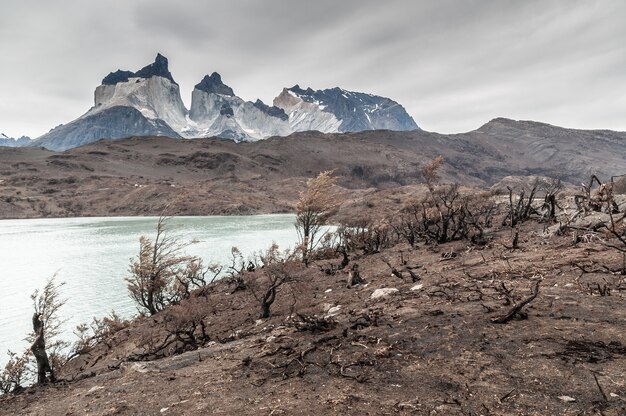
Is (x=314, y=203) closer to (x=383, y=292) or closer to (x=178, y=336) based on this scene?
(x=383, y=292)

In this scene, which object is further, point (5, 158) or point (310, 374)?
point (5, 158)

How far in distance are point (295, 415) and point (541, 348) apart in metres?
4.27

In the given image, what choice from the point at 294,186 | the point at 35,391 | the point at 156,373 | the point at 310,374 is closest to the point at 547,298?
the point at 310,374

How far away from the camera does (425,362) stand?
6.89 meters

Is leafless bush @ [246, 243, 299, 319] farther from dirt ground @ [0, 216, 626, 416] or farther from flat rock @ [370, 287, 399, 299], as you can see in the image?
flat rock @ [370, 287, 399, 299]

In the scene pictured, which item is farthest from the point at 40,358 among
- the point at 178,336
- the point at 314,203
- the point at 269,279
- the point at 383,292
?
the point at 314,203

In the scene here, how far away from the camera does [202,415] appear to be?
6258 mm

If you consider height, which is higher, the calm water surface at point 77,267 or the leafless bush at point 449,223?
the leafless bush at point 449,223

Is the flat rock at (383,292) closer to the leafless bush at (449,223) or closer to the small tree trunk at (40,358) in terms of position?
the leafless bush at (449,223)

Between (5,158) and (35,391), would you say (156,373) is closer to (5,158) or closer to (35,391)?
(35,391)

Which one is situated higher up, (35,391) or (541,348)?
(541,348)

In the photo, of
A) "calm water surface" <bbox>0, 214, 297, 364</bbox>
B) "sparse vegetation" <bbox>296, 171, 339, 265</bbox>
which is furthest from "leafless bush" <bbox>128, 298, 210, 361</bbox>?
"sparse vegetation" <bbox>296, 171, 339, 265</bbox>

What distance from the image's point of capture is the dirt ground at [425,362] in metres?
5.63

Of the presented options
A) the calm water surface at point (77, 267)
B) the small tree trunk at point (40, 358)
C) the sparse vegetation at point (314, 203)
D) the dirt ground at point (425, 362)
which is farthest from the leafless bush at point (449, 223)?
the calm water surface at point (77, 267)
